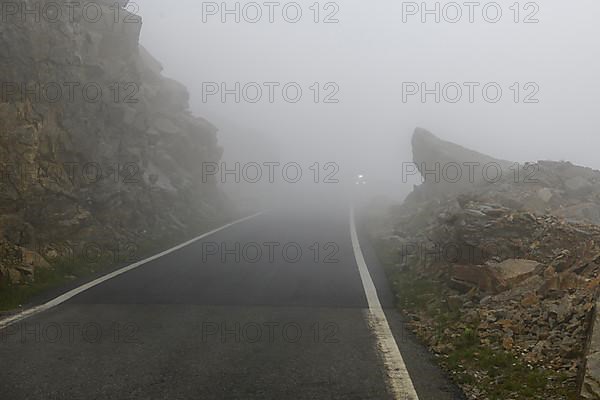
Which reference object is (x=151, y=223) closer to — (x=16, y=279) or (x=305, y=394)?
(x=16, y=279)

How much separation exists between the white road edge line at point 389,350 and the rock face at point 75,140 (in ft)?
22.2

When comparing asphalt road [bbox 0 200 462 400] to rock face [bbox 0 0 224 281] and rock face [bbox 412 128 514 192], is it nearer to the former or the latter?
rock face [bbox 0 0 224 281]

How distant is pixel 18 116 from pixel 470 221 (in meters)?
11.0

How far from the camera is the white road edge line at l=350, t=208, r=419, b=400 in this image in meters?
4.75

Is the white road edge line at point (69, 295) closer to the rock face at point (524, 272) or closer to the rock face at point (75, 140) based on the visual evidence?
the rock face at point (75, 140)

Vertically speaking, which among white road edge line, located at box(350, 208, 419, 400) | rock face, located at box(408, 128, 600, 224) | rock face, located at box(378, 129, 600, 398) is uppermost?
rock face, located at box(408, 128, 600, 224)

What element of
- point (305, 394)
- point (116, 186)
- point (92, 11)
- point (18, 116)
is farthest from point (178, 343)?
point (92, 11)

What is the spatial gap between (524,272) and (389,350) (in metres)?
3.11

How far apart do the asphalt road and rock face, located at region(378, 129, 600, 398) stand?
120 centimetres

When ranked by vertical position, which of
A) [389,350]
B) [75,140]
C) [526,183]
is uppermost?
[75,140]

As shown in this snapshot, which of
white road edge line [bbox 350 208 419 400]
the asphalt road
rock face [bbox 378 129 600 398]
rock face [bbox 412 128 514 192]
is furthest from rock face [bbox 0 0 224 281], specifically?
rock face [bbox 412 128 514 192]

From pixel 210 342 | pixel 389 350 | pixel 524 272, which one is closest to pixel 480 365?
pixel 389 350

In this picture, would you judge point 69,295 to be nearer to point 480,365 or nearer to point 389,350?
point 389,350

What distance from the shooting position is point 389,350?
5969mm
